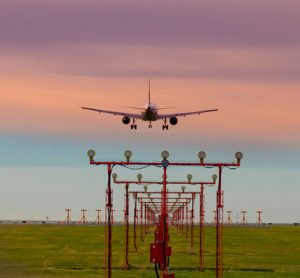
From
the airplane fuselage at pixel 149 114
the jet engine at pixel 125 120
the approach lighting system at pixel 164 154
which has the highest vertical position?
the airplane fuselage at pixel 149 114

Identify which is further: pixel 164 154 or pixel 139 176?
pixel 139 176

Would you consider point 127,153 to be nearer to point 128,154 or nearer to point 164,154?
point 128,154

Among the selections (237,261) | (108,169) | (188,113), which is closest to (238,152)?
(108,169)

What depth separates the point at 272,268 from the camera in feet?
229

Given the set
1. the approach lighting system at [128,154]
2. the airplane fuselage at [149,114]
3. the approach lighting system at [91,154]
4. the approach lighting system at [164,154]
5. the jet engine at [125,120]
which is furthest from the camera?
the airplane fuselage at [149,114]

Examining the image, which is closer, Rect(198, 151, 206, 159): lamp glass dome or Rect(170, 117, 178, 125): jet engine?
Rect(198, 151, 206, 159): lamp glass dome

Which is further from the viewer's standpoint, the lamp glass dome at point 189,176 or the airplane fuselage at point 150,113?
the airplane fuselage at point 150,113

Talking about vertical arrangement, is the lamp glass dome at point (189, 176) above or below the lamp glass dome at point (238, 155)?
above

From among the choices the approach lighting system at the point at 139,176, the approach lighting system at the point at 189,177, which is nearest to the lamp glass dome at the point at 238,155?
the approach lighting system at the point at 189,177

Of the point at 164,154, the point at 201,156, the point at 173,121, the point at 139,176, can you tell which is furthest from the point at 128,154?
the point at 173,121

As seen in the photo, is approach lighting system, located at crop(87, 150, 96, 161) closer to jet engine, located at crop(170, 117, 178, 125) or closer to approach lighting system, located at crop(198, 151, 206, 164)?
approach lighting system, located at crop(198, 151, 206, 164)

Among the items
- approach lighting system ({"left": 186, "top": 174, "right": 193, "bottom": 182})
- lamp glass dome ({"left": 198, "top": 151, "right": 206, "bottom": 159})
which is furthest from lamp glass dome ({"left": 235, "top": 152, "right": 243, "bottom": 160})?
approach lighting system ({"left": 186, "top": 174, "right": 193, "bottom": 182})

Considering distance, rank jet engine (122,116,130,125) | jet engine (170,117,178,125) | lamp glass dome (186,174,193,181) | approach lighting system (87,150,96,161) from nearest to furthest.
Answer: approach lighting system (87,150,96,161) < lamp glass dome (186,174,193,181) < jet engine (122,116,130,125) < jet engine (170,117,178,125)

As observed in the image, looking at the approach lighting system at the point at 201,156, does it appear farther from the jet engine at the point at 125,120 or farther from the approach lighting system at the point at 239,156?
the jet engine at the point at 125,120
